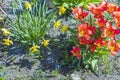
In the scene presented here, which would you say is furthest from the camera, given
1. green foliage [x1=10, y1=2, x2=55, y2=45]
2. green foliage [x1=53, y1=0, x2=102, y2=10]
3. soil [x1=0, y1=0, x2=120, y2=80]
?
green foliage [x1=53, y1=0, x2=102, y2=10]

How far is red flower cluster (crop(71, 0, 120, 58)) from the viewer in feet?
11.9

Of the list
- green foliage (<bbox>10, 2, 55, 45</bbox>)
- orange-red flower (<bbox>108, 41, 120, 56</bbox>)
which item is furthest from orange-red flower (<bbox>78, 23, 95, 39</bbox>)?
green foliage (<bbox>10, 2, 55, 45</bbox>)

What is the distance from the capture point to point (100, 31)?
3.78 metres

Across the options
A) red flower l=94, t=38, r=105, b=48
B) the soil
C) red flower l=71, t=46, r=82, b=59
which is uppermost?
red flower l=94, t=38, r=105, b=48

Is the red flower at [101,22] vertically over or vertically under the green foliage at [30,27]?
over

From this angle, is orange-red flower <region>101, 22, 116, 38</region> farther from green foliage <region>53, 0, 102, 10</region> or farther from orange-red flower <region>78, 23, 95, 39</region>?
green foliage <region>53, 0, 102, 10</region>

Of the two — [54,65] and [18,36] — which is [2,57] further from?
[54,65]

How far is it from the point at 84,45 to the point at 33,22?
764 millimetres

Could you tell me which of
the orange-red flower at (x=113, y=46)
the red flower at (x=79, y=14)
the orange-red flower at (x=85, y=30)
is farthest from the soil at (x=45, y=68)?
the red flower at (x=79, y=14)

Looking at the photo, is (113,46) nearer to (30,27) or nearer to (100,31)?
(100,31)

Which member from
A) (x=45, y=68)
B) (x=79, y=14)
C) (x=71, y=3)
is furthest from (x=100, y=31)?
(x=71, y=3)

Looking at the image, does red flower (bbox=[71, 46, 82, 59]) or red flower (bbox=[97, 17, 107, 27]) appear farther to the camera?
red flower (bbox=[71, 46, 82, 59])

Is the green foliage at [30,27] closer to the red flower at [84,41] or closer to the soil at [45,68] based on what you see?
the soil at [45,68]

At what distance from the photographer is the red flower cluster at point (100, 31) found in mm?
3635
